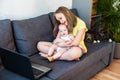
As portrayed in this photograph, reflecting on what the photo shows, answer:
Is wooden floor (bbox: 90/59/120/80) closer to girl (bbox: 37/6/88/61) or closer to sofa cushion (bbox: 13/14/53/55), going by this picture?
girl (bbox: 37/6/88/61)

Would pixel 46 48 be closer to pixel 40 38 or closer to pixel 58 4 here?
pixel 40 38

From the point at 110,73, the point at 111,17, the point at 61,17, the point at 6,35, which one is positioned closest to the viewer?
the point at 6,35

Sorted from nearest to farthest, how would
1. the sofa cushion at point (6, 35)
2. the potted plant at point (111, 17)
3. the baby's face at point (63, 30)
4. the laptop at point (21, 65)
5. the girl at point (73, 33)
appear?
the laptop at point (21, 65) → the sofa cushion at point (6, 35) → the girl at point (73, 33) → the baby's face at point (63, 30) → the potted plant at point (111, 17)

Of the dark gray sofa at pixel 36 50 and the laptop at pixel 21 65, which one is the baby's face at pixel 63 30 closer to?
the dark gray sofa at pixel 36 50

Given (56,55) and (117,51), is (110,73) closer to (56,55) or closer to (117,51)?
(117,51)

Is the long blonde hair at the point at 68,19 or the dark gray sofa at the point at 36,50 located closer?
the dark gray sofa at the point at 36,50

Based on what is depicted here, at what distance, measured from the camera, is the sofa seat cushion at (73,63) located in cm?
187

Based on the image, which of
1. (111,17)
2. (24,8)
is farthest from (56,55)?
Result: (111,17)

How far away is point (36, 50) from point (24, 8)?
0.57 m

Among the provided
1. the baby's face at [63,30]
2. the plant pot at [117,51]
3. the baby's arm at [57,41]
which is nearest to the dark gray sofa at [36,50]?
the baby's arm at [57,41]

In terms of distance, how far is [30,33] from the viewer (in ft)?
7.41

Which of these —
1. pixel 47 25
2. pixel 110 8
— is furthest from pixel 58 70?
pixel 110 8

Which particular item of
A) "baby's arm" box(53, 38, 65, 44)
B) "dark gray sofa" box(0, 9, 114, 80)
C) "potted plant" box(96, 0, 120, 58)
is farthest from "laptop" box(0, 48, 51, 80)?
"potted plant" box(96, 0, 120, 58)

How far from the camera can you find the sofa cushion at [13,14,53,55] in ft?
7.20
